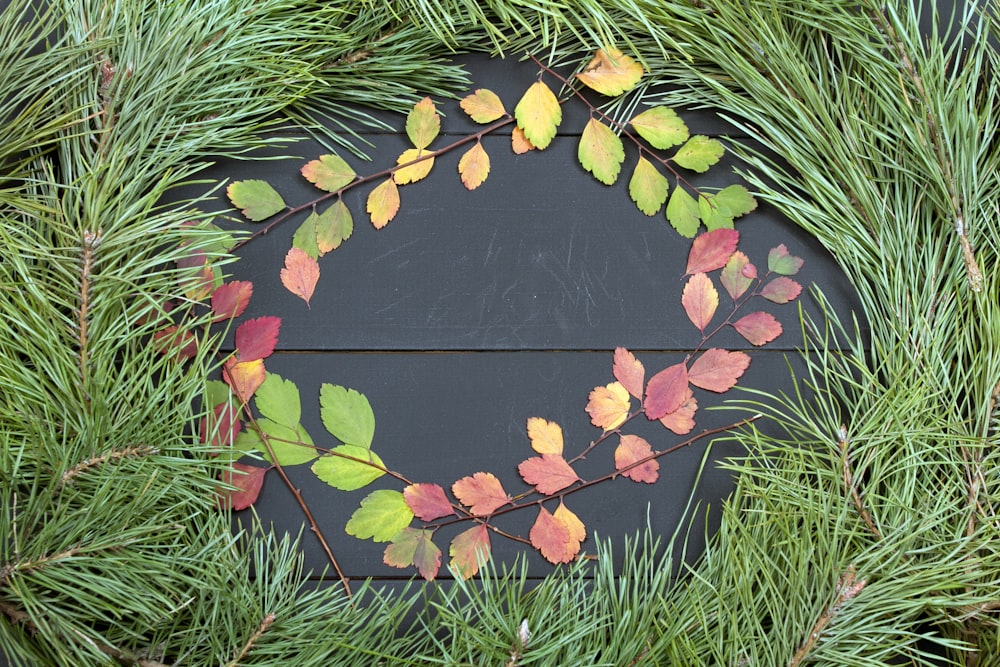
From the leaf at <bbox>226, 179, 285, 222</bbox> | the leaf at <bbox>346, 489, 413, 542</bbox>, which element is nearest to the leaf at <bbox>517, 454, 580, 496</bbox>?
the leaf at <bbox>346, 489, 413, 542</bbox>

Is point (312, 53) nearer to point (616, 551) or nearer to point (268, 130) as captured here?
point (268, 130)

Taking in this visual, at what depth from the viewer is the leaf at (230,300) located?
26.6 inches

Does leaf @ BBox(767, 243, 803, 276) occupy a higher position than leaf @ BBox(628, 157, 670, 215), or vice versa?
leaf @ BBox(628, 157, 670, 215)

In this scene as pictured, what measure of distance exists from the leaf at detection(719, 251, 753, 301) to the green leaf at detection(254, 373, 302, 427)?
1.31 ft

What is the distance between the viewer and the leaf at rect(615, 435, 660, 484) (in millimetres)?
679

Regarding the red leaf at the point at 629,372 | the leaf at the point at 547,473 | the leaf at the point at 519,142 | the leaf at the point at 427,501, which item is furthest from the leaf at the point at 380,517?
the leaf at the point at 519,142

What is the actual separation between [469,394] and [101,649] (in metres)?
0.34

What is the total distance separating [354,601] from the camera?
2.06 feet

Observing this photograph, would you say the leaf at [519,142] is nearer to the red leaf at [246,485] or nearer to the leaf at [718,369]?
the leaf at [718,369]

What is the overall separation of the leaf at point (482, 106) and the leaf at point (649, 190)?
140 mm

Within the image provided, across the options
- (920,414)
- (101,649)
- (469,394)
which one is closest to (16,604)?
(101,649)

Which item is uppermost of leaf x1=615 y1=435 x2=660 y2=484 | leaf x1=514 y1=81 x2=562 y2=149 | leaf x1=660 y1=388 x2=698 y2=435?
leaf x1=514 y1=81 x2=562 y2=149

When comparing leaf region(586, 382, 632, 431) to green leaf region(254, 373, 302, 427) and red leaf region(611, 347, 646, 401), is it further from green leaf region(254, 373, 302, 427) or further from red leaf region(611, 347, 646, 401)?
green leaf region(254, 373, 302, 427)

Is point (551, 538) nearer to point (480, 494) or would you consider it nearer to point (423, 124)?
point (480, 494)
